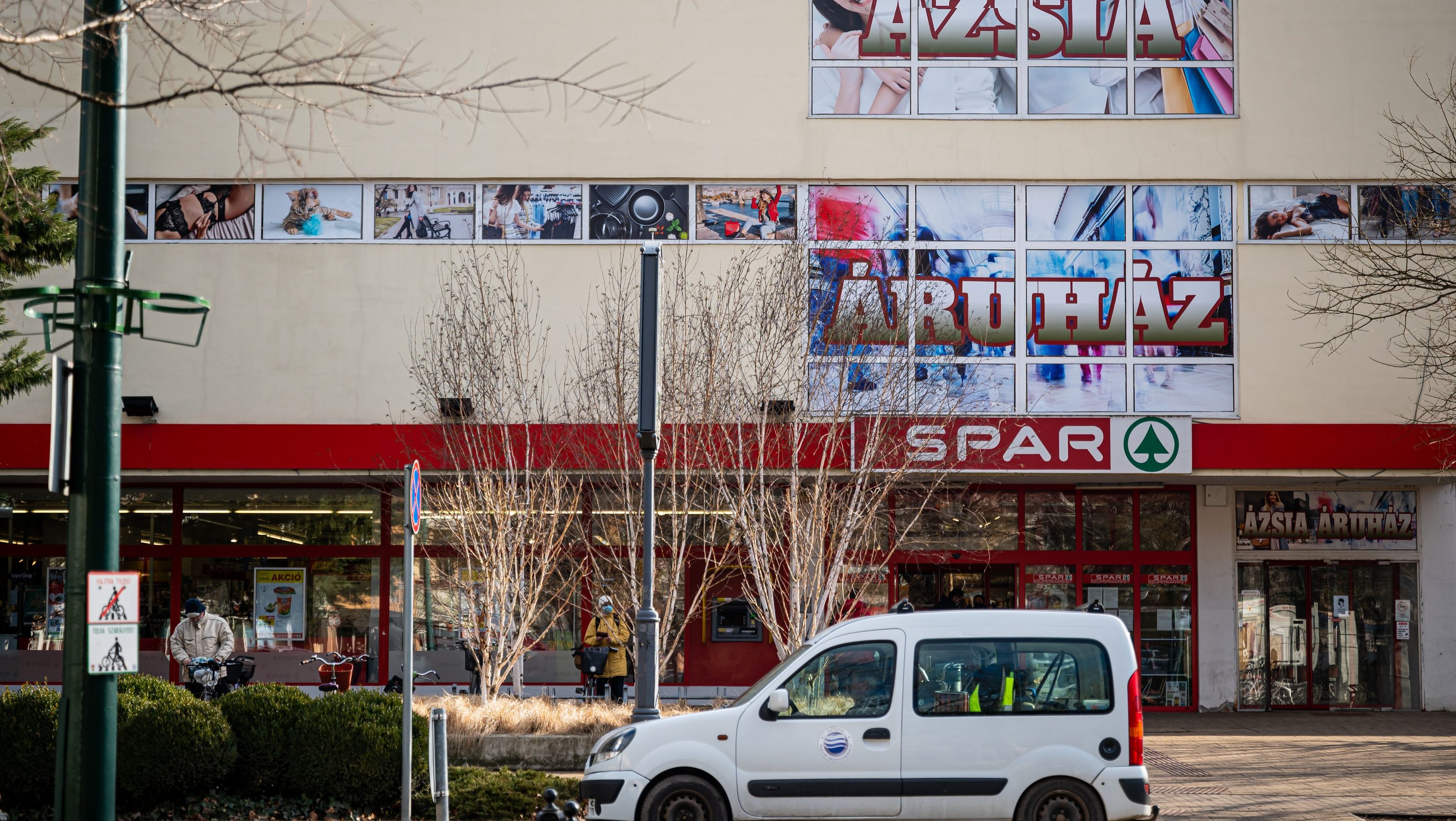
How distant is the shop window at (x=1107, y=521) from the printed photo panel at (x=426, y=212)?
10.0 metres

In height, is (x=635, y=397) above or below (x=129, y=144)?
below

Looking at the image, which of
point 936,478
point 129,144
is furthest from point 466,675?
point 129,144

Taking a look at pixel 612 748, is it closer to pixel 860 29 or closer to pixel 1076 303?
pixel 1076 303

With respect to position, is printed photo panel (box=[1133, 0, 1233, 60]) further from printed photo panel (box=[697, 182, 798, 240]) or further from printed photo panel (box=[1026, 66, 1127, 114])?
printed photo panel (box=[697, 182, 798, 240])

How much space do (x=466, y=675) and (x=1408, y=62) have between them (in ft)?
57.3

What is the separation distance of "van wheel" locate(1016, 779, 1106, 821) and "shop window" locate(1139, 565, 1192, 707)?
11.7 meters

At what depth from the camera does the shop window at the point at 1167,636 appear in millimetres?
20516

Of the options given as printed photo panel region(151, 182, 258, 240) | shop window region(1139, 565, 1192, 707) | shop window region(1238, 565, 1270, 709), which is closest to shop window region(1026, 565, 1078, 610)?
shop window region(1139, 565, 1192, 707)

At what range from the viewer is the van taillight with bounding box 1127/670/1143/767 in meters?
9.57

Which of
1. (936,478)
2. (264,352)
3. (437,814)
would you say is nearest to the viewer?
(437,814)

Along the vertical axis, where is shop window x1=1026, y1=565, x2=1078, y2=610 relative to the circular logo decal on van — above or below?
above

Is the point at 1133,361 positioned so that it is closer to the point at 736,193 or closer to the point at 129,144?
the point at 736,193

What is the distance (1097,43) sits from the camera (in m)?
20.0

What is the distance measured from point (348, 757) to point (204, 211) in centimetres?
1231
